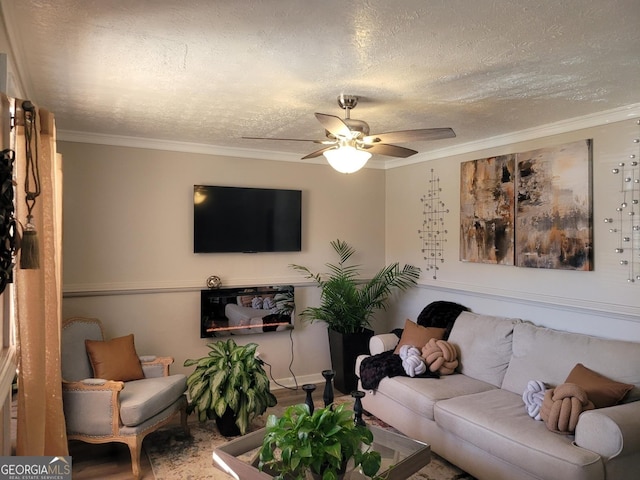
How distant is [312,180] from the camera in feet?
16.4

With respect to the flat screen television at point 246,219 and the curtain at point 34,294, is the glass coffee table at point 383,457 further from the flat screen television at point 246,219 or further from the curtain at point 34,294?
the flat screen television at point 246,219

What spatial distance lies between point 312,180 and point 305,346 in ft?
5.83

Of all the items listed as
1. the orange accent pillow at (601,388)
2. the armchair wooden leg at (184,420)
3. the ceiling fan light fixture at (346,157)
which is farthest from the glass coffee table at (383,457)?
the ceiling fan light fixture at (346,157)

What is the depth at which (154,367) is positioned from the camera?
3777 millimetres

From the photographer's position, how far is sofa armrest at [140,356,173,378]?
3760 millimetres

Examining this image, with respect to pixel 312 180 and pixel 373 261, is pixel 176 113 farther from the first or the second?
pixel 373 261

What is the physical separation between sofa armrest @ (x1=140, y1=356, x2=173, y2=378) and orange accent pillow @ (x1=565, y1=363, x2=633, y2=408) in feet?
9.76

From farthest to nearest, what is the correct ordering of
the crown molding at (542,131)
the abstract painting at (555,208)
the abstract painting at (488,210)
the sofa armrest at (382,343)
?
the sofa armrest at (382,343), the abstract painting at (488,210), the abstract painting at (555,208), the crown molding at (542,131)

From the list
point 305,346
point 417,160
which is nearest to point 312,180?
point 417,160

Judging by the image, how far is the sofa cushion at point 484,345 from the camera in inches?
142

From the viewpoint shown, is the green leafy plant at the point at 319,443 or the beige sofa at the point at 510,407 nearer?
the green leafy plant at the point at 319,443

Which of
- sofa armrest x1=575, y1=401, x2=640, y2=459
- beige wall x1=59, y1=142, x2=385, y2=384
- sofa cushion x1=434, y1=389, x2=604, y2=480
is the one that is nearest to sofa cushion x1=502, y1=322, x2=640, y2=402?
sofa cushion x1=434, y1=389, x2=604, y2=480

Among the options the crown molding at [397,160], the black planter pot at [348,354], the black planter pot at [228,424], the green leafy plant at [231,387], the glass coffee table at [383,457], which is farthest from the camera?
the black planter pot at [348,354]

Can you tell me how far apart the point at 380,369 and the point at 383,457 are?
125 centimetres
